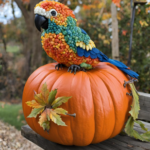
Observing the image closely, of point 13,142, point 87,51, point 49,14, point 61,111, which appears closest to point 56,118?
point 61,111

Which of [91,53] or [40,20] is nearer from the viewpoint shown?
[40,20]

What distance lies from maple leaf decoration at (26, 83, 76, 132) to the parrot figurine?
213mm

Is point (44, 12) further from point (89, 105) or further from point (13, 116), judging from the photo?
point (13, 116)

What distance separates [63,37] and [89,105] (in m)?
0.42

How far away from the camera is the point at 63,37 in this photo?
1014 millimetres

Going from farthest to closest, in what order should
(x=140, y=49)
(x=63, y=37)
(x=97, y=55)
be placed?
(x=140, y=49) → (x=97, y=55) → (x=63, y=37)

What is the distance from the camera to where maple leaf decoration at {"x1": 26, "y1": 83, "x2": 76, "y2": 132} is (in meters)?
0.91

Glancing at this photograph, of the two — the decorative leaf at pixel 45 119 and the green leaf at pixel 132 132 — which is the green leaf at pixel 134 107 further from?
the decorative leaf at pixel 45 119

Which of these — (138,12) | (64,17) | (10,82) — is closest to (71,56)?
(64,17)

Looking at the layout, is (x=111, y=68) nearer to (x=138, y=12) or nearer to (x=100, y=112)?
(x=100, y=112)

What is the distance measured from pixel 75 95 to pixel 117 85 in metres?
0.28

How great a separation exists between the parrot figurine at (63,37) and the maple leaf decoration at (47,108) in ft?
0.70

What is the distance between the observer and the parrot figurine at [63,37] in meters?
0.99

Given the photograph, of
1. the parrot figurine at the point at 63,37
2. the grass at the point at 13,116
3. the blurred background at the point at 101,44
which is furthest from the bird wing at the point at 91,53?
the grass at the point at 13,116
